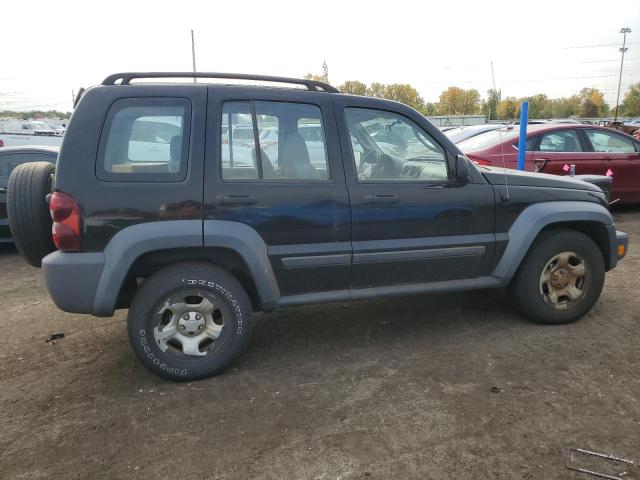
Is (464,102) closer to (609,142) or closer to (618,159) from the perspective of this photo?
(609,142)

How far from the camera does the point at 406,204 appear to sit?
3.56 m

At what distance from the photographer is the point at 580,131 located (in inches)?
321

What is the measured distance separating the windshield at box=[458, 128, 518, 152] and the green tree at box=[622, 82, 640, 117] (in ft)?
320

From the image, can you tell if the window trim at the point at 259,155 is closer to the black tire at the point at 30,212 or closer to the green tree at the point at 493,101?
the black tire at the point at 30,212

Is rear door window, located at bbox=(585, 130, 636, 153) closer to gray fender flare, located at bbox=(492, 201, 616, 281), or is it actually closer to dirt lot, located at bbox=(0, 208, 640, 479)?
dirt lot, located at bbox=(0, 208, 640, 479)

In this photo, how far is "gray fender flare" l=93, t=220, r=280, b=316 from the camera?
3053mm

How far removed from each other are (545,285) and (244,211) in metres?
2.51

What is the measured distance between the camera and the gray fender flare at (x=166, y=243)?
3053 millimetres

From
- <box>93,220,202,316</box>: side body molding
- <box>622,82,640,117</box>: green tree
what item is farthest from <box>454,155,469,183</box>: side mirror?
<box>622,82,640,117</box>: green tree

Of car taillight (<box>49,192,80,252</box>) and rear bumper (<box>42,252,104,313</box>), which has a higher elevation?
car taillight (<box>49,192,80,252</box>)

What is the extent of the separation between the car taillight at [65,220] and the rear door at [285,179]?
0.76 metres

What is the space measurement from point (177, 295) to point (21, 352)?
59.6 inches

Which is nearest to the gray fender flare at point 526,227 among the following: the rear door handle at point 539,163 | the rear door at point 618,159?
the rear door handle at point 539,163

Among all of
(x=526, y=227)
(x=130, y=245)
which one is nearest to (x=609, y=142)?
(x=526, y=227)
